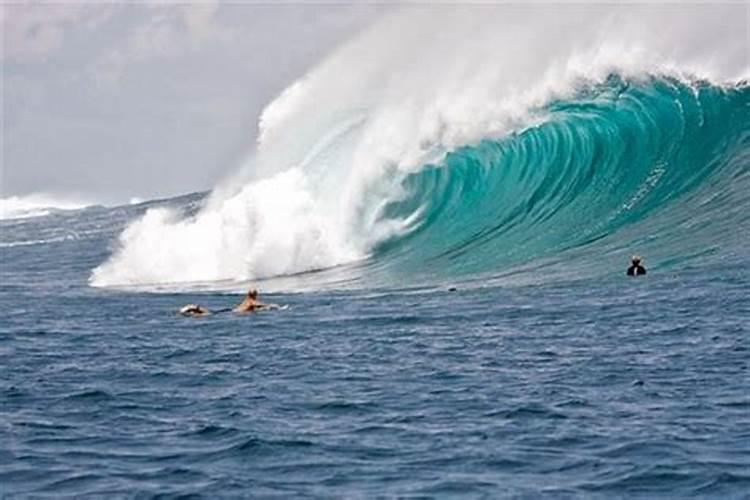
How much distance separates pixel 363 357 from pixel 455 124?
64.6 ft

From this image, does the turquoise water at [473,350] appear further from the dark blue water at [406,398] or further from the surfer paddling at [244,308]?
the surfer paddling at [244,308]

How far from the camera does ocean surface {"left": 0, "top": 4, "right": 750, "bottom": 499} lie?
11680 millimetres

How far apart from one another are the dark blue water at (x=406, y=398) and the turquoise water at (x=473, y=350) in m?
0.04

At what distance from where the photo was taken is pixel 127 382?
16.5 meters

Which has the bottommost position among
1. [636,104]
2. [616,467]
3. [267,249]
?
[616,467]

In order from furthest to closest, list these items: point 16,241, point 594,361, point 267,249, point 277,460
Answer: point 16,241 < point 267,249 < point 594,361 < point 277,460

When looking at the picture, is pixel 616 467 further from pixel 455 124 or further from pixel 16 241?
pixel 16 241

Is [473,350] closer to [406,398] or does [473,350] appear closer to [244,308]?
[406,398]

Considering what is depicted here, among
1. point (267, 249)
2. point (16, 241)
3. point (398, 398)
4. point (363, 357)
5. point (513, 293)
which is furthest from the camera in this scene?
point (16, 241)

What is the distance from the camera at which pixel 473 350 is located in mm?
17594

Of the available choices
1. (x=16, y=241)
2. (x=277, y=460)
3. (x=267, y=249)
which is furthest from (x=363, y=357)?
(x=16, y=241)

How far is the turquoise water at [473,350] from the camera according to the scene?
11.4m

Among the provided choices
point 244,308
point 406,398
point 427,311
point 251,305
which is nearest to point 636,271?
point 427,311

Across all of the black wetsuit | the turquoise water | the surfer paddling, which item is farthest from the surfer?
the black wetsuit
